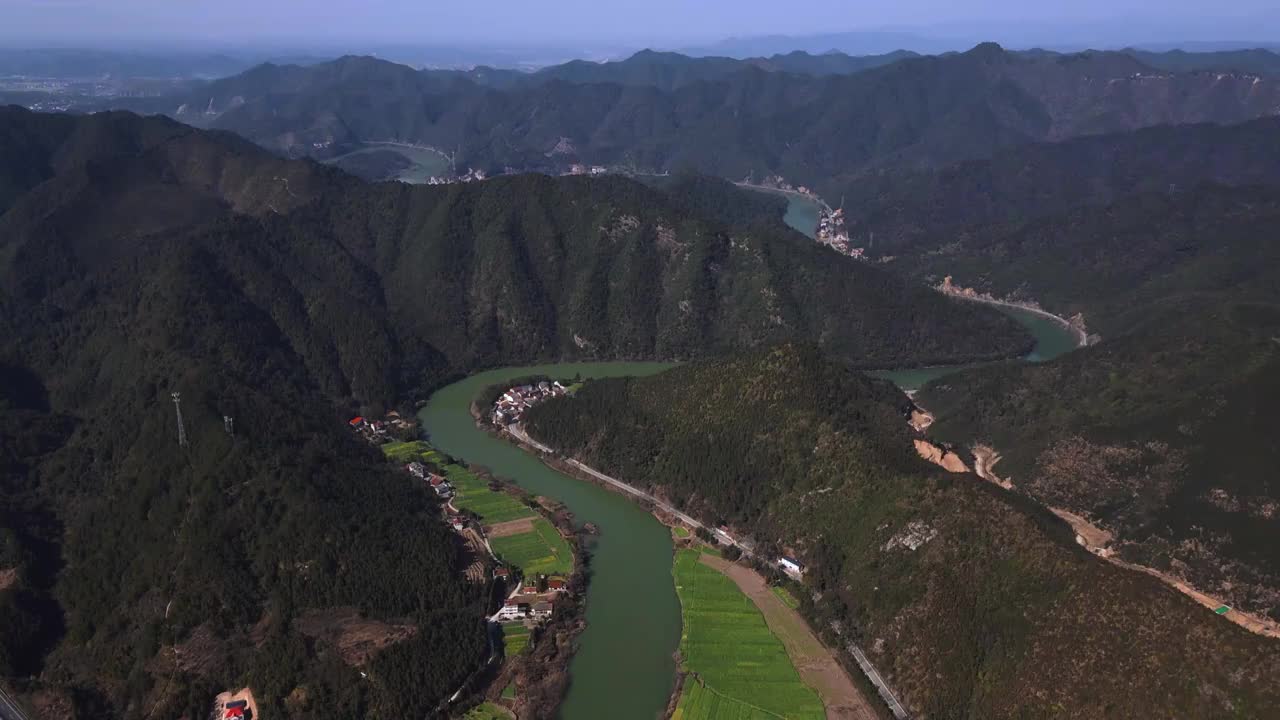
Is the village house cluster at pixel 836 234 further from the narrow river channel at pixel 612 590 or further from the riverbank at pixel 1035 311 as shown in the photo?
the narrow river channel at pixel 612 590

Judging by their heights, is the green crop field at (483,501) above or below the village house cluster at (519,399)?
below

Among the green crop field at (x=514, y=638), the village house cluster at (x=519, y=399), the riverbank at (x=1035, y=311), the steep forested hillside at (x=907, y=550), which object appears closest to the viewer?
the steep forested hillside at (x=907, y=550)

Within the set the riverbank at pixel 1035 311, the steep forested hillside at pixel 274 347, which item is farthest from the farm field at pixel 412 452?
the riverbank at pixel 1035 311

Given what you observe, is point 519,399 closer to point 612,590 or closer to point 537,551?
point 537,551

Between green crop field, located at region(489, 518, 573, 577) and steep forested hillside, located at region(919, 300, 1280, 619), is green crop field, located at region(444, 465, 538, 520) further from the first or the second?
steep forested hillside, located at region(919, 300, 1280, 619)

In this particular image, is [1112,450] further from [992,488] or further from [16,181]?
[16,181]

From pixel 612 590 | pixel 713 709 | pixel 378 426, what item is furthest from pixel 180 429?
pixel 713 709
